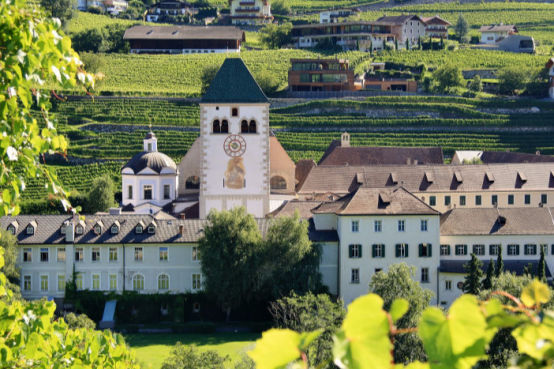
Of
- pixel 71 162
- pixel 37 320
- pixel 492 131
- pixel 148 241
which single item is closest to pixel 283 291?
pixel 148 241

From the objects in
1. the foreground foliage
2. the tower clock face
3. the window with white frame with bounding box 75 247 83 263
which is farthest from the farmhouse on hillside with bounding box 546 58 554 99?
the foreground foliage

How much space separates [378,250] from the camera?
1971 inches

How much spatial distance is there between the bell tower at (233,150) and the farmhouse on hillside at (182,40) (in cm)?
7651

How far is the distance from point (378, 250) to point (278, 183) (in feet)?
45.0

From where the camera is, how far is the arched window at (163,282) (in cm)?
5122

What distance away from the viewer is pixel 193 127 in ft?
307

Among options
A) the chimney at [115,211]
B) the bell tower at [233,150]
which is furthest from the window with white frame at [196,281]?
the bell tower at [233,150]

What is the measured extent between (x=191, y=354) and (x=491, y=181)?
32.8 metres

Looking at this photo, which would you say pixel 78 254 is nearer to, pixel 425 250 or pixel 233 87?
pixel 233 87

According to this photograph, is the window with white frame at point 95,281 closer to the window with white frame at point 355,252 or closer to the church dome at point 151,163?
the window with white frame at point 355,252

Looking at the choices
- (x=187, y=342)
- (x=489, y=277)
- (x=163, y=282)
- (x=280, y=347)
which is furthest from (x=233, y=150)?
(x=280, y=347)

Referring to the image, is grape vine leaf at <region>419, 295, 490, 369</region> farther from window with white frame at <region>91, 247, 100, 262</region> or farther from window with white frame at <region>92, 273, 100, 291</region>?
window with white frame at <region>91, 247, 100, 262</region>

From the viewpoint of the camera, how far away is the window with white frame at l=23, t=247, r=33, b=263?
50.6 m

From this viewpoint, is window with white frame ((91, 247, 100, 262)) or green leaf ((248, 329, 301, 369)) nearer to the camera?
green leaf ((248, 329, 301, 369))
